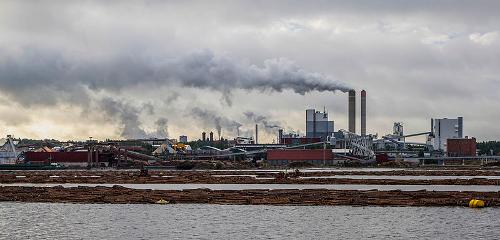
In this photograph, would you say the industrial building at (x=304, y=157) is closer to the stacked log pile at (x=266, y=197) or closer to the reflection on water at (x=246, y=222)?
the stacked log pile at (x=266, y=197)

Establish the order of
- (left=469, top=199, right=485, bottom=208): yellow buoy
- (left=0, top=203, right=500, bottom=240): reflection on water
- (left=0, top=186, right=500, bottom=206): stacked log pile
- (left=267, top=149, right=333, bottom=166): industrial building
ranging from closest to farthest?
(left=0, top=203, right=500, bottom=240): reflection on water < (left=469, top=199, right=485, bottom=208): yellow buoy < (left=0, top=186, right=500, bottom=206): stacked log pile < (left=267, top=149, right=333, bottom=166): industrial building

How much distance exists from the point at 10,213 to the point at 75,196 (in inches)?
505

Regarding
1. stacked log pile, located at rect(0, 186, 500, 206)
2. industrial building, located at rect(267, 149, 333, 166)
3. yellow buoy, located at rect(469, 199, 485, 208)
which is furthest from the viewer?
industrial building, located at rect(267, 149, 333, 166)

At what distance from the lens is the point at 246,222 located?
44938mm

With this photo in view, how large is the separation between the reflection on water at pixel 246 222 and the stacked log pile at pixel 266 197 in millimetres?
2963

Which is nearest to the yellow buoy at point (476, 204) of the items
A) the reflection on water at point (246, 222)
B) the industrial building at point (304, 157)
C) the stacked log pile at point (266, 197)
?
the stacked log pile at point (266, 197)

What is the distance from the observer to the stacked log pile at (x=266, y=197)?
2181 inches

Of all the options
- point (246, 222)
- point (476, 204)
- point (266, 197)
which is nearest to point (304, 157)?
point (266, 197)

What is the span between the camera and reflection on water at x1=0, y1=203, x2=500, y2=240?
3944 cm

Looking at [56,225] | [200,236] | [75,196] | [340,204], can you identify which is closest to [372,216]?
[340,204]

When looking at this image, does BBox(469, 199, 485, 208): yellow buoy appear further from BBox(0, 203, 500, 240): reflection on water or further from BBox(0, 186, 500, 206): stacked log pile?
BBox(0, 203, 500, 240): reflection on water

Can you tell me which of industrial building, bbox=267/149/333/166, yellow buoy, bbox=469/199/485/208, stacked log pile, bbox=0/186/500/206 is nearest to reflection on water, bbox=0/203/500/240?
yellow buoy, bbox=469/199/485/208

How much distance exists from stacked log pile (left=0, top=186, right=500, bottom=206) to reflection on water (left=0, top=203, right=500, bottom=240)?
2963 mm

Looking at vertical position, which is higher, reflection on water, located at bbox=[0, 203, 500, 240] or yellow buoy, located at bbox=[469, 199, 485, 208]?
yellow buoy, located at bbox=[469, 199, 485, 208]
